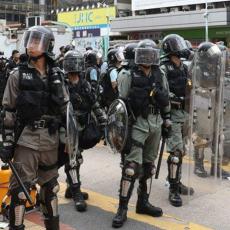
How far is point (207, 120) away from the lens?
5891mm

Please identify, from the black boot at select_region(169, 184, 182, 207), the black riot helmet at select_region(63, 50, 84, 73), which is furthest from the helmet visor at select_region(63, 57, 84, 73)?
the black boot at select_region(169, 184, 182, 207)

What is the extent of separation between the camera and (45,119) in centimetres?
403

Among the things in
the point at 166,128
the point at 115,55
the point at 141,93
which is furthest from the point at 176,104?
the point at 115,55

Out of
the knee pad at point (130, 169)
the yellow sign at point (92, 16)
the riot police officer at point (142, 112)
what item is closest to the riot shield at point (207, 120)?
the riot police officer at point (142, 112)

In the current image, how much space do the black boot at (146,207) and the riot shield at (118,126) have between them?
2.01ft

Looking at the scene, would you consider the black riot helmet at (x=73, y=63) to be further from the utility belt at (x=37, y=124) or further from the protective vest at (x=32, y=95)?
the utility belt at (x=37, y=124)

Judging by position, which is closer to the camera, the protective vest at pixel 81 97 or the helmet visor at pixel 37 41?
the helmet visor at pixel 37 41

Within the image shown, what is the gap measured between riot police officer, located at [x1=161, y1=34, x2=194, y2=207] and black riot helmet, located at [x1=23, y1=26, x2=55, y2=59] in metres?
1.94

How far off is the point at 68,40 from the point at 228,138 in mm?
12875

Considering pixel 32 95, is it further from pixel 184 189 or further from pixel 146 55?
pixel 184 189

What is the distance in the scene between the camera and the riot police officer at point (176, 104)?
560 centimetres

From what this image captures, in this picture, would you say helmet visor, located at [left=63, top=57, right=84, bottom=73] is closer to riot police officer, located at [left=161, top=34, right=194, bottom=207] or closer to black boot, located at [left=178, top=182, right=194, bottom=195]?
riot police officer, located at [left=161, top=34, right=194, bottom=207]

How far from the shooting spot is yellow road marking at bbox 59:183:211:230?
16.0 feet

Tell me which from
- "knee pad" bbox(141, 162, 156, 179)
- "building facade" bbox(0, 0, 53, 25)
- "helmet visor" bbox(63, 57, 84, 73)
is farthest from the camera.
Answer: "building facade" bbox(0, 0, 53, 25)
